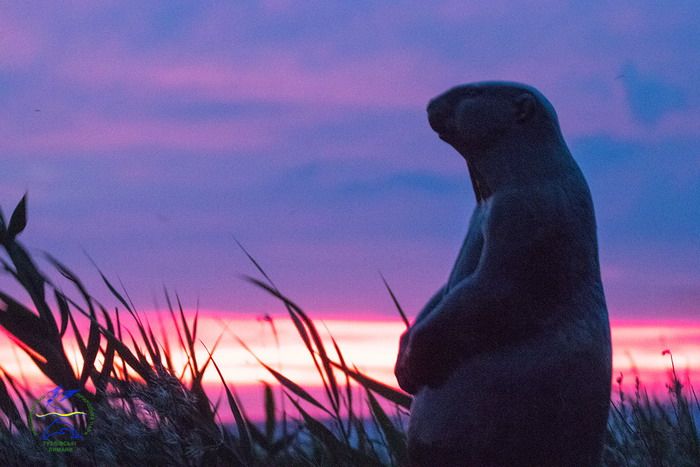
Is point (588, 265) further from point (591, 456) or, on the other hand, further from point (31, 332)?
point (31, 332)

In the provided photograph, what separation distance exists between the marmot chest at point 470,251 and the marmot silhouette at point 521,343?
1 cm

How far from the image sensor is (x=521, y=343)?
2795 mm

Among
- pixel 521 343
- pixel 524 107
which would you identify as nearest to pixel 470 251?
pixel 521 343

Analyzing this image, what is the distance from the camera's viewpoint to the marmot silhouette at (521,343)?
2764 mm

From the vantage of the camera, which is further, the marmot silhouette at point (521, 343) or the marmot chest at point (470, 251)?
the marmot chest at point (470, 251)

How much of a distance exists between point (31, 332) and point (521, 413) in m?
2.22

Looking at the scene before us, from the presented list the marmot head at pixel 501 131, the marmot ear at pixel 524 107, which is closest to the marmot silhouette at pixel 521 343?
the marmot head at pixel 501 131

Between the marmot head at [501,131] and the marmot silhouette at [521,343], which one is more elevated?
the marmot head at [501,131]

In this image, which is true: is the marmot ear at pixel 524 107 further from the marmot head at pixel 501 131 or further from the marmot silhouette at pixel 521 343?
the marmot silhouette at pixel 521 343

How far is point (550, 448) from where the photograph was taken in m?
2.79

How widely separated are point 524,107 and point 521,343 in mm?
799

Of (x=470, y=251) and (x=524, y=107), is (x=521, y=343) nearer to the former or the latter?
(x=470, y=251)

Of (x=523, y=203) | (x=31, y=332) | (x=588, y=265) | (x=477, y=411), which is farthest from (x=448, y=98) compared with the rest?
(x=31, y=332)

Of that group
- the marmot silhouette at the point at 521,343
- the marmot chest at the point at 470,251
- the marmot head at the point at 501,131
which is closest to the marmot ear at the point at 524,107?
the marmot head at the point at 501,131
